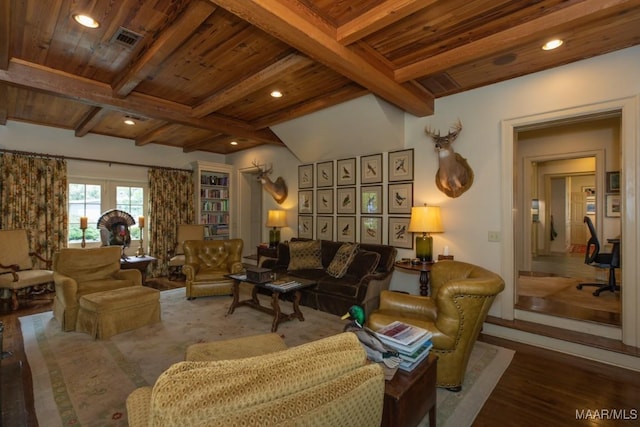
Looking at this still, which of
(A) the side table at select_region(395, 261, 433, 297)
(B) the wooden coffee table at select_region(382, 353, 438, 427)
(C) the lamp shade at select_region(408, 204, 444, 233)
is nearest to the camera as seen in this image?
(B) the wooden coffee table at select_region(382, 353, 438, 427)

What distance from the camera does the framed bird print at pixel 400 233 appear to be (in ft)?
14.0

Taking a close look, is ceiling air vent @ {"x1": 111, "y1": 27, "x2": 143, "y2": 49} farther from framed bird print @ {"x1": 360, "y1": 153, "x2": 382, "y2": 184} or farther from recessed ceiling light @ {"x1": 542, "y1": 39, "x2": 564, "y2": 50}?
recessed ceiling light @ {"x1": 542, "y1": 39, "x2": 564, "y2": 50}

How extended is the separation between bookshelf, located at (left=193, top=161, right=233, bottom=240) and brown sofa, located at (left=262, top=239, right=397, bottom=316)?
2863 millimetres

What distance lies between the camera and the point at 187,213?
663 centimetres

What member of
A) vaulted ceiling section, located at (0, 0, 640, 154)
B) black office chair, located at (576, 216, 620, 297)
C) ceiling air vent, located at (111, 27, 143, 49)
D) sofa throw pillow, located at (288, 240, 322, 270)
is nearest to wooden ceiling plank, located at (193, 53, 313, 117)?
vaulted ceiling section, located at (0, 0, 640, 154)

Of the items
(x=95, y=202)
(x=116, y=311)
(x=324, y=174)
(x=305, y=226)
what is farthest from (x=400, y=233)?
(x=95, y=202)

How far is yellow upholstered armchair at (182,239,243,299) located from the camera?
4.43 meters

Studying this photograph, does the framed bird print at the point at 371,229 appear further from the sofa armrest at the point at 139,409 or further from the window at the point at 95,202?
the window at the point at 95,202

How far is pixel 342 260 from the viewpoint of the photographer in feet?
14.0

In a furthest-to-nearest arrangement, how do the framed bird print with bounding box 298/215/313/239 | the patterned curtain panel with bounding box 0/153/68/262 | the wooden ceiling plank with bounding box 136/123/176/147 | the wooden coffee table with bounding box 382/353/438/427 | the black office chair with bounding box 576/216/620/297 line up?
the framed bird print with bounding box 298/215/313/239 → the wooden ceiling plank with bounding box 136/123/176/147 → the patterned curtain panel with bounding box 0/153/68/262 → the black office chair with bounding box 576/216/620/297 → the wooden coffee table with bounding box 382/353/438/427

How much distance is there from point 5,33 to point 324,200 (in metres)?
4.06

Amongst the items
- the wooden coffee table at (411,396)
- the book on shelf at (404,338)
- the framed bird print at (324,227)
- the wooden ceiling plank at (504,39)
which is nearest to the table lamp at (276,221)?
the framed bird print at (324,227)

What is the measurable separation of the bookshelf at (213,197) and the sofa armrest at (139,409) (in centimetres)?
566

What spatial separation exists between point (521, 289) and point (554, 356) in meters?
1.87
